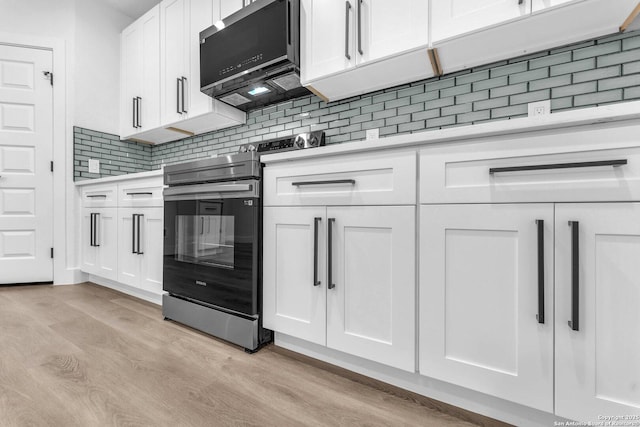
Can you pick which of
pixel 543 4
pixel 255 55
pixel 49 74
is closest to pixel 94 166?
pixel 49 74

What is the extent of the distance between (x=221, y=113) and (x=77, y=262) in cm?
218

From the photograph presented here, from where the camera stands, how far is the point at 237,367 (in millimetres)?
1342

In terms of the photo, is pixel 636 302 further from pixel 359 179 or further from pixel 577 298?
pixel 359 179

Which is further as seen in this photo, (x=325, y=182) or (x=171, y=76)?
(x=171, y=76)

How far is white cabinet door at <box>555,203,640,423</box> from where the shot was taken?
798 millimetres

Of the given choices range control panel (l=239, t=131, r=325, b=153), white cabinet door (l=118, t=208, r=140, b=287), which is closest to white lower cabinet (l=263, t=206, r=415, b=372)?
range control panel (l=239, t=131, r=325, b=153)

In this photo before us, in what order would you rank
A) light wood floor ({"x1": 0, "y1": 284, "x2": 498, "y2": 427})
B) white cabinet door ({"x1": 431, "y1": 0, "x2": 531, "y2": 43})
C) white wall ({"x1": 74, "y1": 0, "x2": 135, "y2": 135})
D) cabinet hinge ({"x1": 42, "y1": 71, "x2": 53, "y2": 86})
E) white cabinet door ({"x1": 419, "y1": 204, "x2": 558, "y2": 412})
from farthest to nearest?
1. white wall ({"x1": 74, "y1": 0, "x2": 135, "y2": 135})
2. cabinet hinge ({"x1": 42, "y1": 71, "x2": 53, "y2": 86})
3. white cabinet door ({"x1": 431, "y1": 0, "x2": 531, "y2": 43})
4. light wood floor ({"x1": 0, "y1": 284, "x2": 498, "y2": 427})
5. white cabinet door ({"x1": 419, "y1": 204, "x2": 558, "y2": 412})

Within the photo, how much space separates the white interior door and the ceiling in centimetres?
84

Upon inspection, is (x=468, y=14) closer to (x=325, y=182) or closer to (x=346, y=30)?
(x=346, y=30)

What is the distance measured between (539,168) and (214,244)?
59.9 inches

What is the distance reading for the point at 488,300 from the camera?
98cm

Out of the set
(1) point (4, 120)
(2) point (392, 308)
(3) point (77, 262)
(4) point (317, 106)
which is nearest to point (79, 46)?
(1) point (4, 120)

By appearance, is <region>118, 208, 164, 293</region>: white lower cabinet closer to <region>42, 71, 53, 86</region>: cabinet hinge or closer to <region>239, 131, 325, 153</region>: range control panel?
<region>239, 131, 325, 153</region>: range control panel

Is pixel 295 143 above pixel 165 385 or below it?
above
